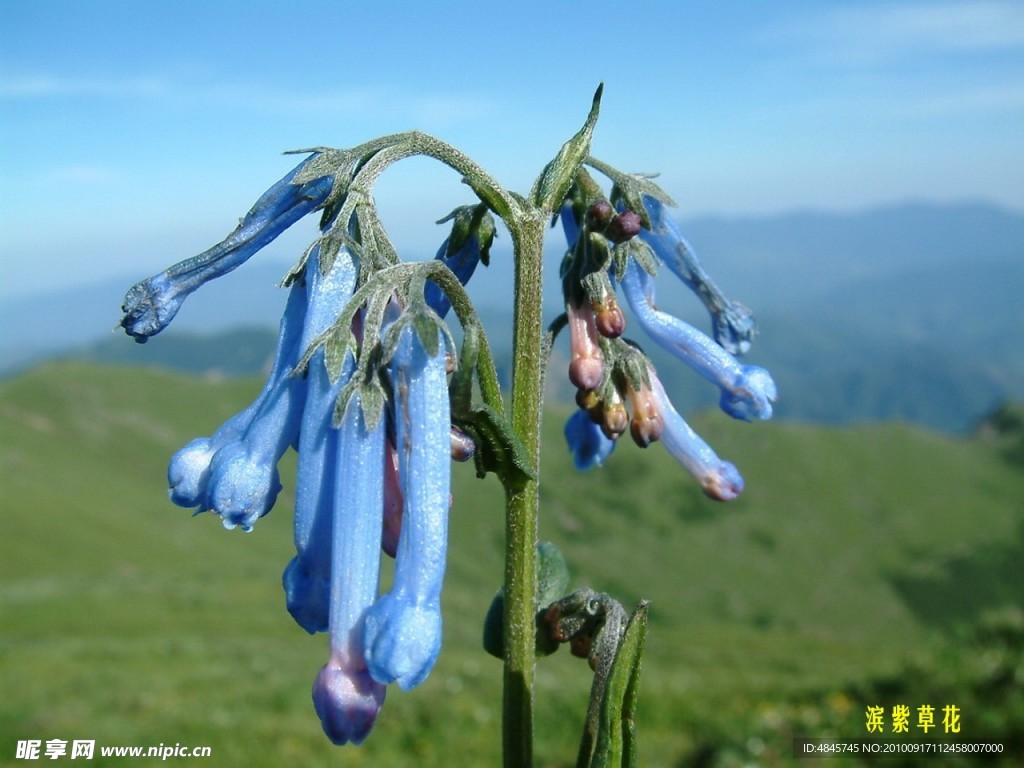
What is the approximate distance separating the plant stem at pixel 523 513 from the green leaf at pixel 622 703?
282 mm

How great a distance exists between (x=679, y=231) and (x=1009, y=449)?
102684 mm

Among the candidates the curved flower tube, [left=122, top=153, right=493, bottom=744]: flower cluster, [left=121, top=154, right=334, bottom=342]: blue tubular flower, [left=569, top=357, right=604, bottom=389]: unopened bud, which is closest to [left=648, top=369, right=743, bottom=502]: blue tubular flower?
[left=569, top=357, right=604, bottom=389]: unopened bud

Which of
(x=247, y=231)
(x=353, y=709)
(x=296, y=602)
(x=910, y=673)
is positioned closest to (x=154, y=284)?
(x=247, y=231)

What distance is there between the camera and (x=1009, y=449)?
93750 mm

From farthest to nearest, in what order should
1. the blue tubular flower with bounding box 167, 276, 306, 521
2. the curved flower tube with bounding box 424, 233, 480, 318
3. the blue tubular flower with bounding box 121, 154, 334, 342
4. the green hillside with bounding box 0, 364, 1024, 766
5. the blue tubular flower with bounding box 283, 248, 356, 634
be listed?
the green hillside with bounding box 0, 364, 1024, 766
the curved flower tube with bounding box 424, 233, 480, 318
the blue tubular flower with bounding box 121, 154, 334, 342
the blue tubular flower with bounding box 167, 276, 306, 521
the blue tubular flower with bounding box 283, 248, 356, 634

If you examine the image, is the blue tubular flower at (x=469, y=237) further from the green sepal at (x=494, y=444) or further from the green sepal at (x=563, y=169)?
the green sepal at (x=494, y=444)

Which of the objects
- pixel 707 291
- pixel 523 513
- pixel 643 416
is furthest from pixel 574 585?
pixel 523 513

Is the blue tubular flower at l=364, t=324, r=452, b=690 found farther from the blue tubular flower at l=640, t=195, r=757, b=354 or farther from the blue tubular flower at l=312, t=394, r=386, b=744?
the blue tubular flower at l=640, t=195, r=757, b=354

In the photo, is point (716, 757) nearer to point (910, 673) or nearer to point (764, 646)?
point (910, 673)

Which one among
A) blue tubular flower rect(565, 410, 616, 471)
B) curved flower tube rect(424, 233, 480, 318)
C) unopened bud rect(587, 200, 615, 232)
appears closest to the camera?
unopened bud rect(587, 200, 615, 232)

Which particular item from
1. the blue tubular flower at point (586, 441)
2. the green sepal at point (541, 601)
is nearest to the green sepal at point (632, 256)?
the blue tubular flower at point (586, 441)

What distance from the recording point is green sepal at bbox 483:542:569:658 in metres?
2.98

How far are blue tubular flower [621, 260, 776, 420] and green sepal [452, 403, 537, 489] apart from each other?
99 cm

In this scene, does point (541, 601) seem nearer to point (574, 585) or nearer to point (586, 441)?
point (586, 441)
